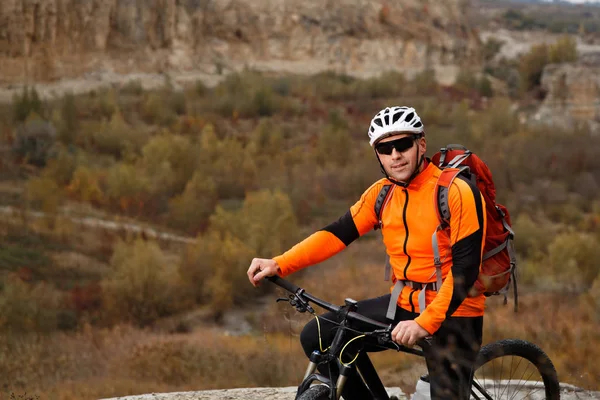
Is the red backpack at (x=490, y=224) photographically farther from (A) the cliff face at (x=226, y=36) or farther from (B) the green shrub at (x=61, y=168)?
(A) the cliff face at (x=226, y=36)

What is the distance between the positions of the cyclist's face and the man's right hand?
660 millimetres

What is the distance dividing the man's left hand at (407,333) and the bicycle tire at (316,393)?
0.36m

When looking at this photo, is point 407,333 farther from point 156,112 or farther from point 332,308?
point 156,112

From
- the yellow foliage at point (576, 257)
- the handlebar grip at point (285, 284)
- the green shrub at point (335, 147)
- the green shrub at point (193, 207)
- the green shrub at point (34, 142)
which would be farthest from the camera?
the green shrub at point (335, 147)

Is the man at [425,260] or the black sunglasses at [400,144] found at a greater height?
the black sunglasses at [400,144]

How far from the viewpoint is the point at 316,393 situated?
2873 mm

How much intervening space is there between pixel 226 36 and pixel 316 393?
38578mm

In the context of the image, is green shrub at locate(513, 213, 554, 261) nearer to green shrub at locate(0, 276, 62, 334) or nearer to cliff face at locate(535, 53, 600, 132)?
green shrub at locate(0, 276, 62, 334)

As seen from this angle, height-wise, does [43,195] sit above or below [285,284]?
below

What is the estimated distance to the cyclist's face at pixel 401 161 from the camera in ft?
10.1

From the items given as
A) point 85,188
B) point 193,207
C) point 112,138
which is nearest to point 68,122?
point 112,138

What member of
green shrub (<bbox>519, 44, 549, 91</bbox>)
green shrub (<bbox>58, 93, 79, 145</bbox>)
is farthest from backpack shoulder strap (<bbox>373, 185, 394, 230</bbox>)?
green shrub (<bbox>519, 44, 549, 91</bbox>)

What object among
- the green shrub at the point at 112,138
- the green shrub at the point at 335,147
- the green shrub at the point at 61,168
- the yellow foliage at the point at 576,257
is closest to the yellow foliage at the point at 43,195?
the green shrub at the point at 61,168

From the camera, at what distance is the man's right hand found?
3.20 metres
